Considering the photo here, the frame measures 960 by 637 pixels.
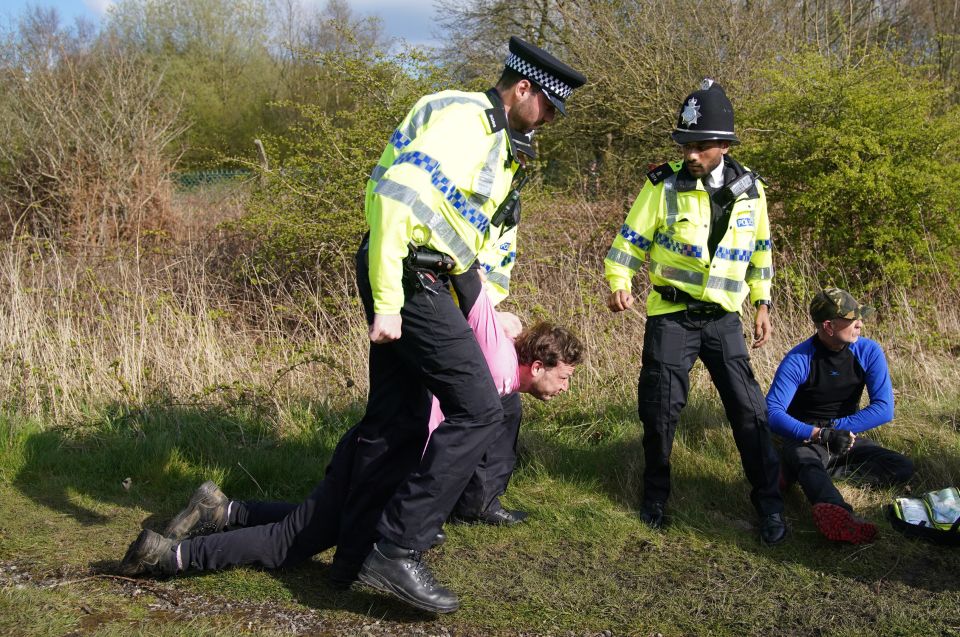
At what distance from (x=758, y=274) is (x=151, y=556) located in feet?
10.4

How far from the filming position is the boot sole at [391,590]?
331 centimetres

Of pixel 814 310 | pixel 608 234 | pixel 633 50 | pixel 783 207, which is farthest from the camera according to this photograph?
pixel 633 50

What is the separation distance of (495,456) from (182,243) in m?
10.4

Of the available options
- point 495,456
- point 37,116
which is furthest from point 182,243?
point 495,456

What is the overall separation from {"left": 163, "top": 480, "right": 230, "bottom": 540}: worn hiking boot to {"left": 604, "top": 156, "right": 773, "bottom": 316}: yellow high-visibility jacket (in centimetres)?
218

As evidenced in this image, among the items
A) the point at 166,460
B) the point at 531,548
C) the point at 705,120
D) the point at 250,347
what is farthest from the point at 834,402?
the point at 250,347

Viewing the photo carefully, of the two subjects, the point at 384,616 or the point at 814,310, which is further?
the point at 814,310

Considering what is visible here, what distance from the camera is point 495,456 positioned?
4465mm

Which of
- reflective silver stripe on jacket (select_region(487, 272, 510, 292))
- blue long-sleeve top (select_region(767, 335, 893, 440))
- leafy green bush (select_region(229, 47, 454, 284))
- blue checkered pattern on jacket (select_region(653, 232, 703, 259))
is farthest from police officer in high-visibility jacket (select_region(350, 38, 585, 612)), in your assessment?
leafy green bush (select_region(229, 47, 454, 284))

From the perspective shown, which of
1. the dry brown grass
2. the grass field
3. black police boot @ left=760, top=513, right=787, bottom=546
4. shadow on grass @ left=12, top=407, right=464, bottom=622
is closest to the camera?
the grass field

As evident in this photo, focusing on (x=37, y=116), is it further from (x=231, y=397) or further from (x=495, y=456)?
(x=495, y=456)

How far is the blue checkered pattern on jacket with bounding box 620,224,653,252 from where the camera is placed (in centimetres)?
446

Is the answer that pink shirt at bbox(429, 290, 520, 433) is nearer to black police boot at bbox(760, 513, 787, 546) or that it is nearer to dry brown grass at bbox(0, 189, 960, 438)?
black police boot at bbox(760, 513, 787, 546)

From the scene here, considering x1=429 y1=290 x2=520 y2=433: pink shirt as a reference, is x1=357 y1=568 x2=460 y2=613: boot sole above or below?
below
